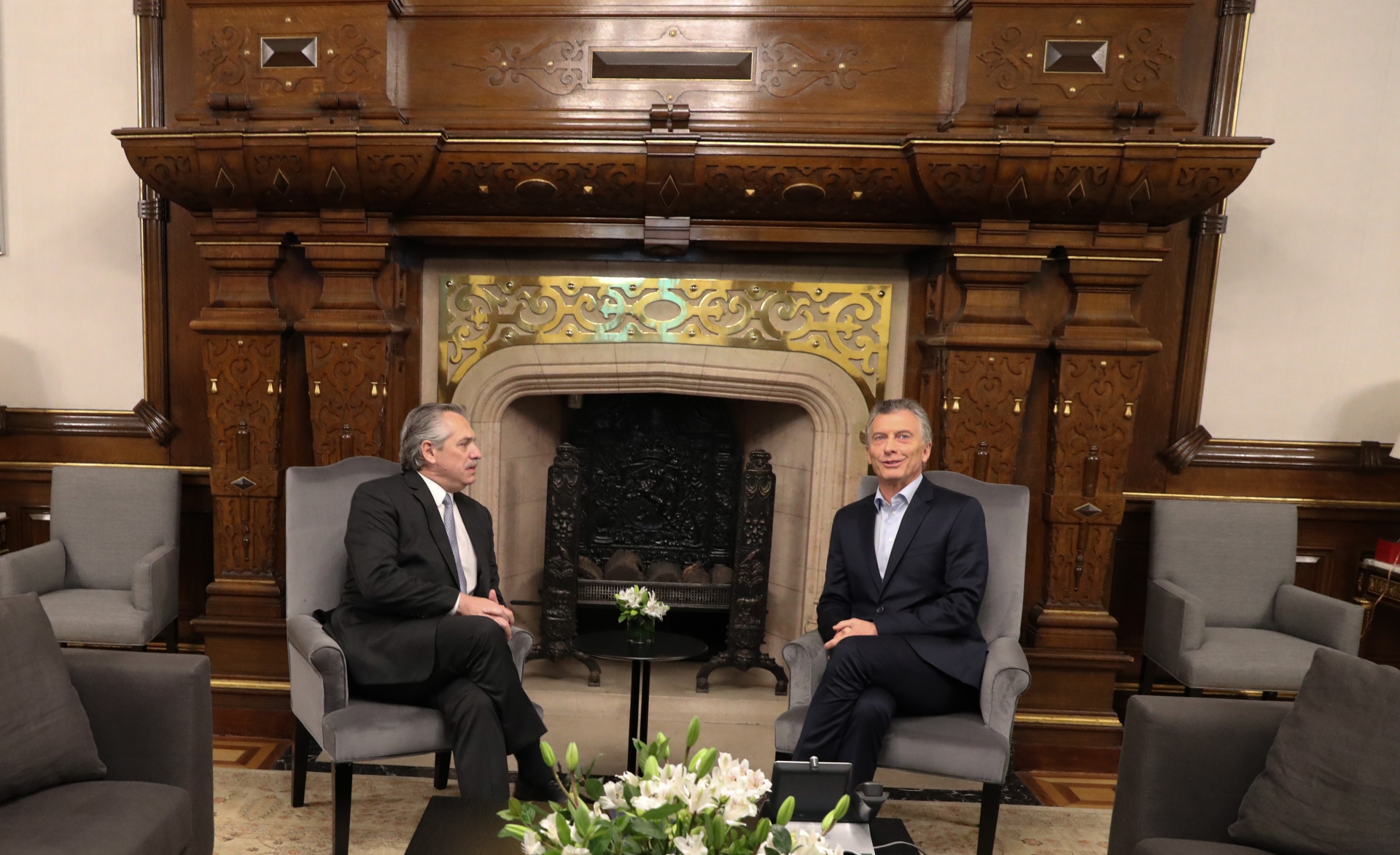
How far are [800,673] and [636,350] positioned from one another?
1572mm

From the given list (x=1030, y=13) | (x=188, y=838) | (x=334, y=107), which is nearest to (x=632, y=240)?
(x=334, y=107)

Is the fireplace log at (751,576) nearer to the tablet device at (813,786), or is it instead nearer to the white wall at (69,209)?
the tablet device at (813,786)

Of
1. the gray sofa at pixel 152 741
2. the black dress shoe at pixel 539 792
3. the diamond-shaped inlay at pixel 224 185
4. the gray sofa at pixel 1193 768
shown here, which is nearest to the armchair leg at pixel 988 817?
the gray sofa at pixel 1193 768

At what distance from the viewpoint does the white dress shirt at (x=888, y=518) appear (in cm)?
277

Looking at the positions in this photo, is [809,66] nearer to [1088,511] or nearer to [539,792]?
[1088,511]

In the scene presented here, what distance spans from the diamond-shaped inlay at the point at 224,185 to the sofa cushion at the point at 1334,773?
11.5 feet

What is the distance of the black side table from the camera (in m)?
2.99

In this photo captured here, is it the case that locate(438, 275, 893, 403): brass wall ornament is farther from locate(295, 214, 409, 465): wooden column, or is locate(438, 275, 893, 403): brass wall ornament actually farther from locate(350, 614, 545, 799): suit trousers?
locate(350, 614, 545, 799): suit trousers

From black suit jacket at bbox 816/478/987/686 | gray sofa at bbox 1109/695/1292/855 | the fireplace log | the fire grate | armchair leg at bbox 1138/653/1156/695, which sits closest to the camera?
gray sofa at bbox 1109/695/1292/855

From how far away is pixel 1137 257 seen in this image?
3203 millimetres

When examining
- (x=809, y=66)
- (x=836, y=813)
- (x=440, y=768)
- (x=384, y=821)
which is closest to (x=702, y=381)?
(x=809, y=66)

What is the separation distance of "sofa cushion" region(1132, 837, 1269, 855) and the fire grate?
2.26 meters

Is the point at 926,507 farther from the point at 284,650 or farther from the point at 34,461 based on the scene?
the point at 34,461

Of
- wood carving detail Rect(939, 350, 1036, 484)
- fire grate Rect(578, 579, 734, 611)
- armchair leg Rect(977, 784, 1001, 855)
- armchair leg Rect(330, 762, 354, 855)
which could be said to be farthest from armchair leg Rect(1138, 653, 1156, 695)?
armchair leg Rect(330, 762, 354, 855)
